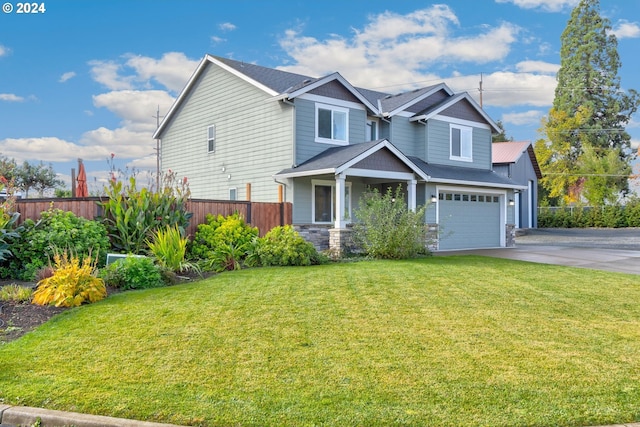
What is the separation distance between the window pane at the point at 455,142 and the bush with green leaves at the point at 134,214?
42.1 feet

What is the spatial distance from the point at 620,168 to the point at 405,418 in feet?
155

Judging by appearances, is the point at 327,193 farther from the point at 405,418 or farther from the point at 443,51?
the point at 405,418

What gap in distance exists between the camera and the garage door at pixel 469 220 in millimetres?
19281

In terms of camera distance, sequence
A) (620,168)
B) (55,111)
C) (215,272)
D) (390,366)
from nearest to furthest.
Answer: (390,366) < (215,272) < (55,111) < (620,168)

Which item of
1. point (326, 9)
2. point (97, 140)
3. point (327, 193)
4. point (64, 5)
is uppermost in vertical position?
point (326, 9)

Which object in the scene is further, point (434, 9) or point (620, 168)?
point (620, 168)

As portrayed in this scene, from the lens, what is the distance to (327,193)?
17.4 meters

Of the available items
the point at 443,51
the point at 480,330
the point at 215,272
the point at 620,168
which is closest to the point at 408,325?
the point at 480,330

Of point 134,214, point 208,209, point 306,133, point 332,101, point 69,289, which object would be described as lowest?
point 69,289

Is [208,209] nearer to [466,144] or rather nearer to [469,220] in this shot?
[469,220]

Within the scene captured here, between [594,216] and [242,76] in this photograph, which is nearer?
[242,76]

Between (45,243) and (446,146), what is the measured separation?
15.5 meters

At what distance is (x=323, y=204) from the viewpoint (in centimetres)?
1727

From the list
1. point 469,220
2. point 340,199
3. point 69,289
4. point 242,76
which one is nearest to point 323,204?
point 340,199
